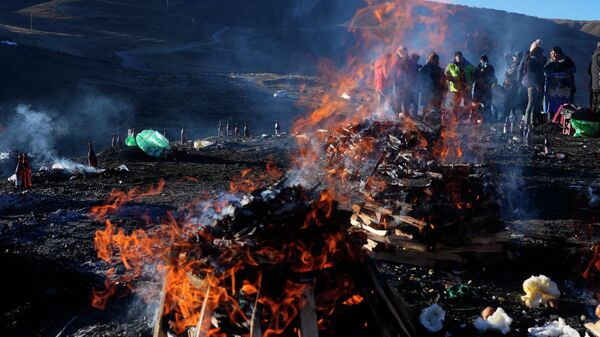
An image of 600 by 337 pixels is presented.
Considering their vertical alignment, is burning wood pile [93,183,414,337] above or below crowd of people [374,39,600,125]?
below

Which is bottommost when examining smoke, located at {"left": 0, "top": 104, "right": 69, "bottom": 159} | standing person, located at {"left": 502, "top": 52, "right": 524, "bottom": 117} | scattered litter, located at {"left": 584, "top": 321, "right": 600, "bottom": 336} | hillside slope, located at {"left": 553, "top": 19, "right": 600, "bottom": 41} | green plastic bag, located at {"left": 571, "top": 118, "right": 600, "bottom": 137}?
smoke, located at {"left": 0, "top": 104, "right": 69, "bottom": 159}

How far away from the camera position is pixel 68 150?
2011 cm

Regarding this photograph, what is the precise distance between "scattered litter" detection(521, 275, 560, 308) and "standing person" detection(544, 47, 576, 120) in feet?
36.2

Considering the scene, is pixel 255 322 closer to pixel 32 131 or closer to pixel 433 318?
pixel 433 318

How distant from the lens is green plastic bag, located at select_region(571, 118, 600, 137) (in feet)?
44.7

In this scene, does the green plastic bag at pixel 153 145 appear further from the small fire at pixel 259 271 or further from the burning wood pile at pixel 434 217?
the small fire at pixel 259 271

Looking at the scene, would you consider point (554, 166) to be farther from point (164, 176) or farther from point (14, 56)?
point (14, 56)

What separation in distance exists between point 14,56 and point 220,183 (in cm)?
2733

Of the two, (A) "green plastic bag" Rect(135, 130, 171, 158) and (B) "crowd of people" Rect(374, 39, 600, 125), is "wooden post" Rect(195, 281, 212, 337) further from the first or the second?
(B) "crowd of people" Rect(374, 39, 600, 125)

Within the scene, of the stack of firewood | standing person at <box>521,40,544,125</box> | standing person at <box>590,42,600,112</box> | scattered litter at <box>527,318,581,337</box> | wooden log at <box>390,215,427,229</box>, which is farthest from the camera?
standing person at <box>521,40,544,125</box>

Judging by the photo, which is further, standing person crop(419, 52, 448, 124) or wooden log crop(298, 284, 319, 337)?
standing person crop(419, 52, 448, 124)

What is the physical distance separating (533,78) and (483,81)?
5.16ft

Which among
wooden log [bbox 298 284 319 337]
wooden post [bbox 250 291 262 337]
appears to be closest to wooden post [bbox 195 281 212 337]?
wooden post [bbox 250 291 262 337]

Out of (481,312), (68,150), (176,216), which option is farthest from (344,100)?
(481,312)
